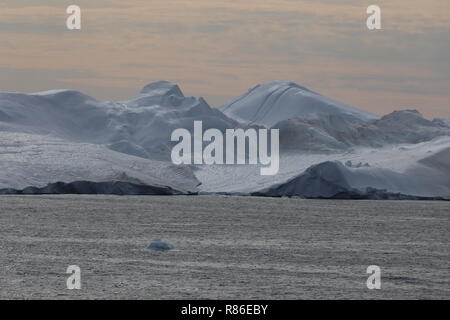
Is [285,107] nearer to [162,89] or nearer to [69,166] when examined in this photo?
[162,89]

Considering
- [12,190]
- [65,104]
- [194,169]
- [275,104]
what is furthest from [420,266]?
[275,104]

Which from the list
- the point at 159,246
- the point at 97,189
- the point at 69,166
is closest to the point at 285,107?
the point at 97,189

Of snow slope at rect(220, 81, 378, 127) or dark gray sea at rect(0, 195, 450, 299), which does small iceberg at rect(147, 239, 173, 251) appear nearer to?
dark gray sea at rect(0, 195, 450, 299)

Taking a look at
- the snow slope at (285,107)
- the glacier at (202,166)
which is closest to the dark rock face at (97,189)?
the glacier at (202,166)

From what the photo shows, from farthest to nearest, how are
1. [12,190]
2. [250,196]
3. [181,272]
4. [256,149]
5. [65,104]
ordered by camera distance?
[65,104] → [256,149] → [250,196] → [12,190] → [181,272]

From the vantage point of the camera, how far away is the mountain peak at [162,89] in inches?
6978

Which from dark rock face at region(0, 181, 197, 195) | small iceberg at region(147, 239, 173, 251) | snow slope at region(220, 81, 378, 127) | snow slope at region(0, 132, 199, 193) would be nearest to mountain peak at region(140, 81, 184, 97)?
snow slope at region(220, 81, 378, 127)

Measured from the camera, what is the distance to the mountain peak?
17725 centimetres

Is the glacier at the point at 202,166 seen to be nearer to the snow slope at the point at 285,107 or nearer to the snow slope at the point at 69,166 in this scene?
the snow slope at the point at 69,166

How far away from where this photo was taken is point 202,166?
146 meters

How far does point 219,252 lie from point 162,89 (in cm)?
12528
